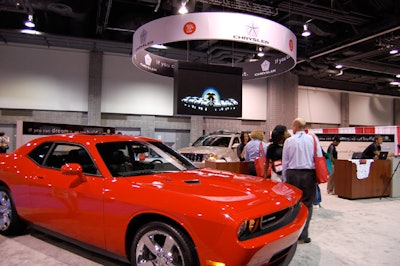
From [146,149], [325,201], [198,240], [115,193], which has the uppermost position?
[146,149]

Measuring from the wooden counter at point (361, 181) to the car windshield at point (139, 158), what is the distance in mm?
4930

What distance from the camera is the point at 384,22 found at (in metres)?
9.88

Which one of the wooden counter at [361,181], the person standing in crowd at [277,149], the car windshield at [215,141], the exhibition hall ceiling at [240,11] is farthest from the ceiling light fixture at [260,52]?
the person standing in crowd at [277,149]

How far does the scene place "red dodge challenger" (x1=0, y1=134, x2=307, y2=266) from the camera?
7.17ft

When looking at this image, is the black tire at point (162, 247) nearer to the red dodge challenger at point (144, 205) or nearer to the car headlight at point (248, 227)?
the red dodge challenger at point (144, 205)

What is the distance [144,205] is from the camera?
97.8 inches

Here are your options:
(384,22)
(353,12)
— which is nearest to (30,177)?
(353,12)

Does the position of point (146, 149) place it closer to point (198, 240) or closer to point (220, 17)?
point (198, 240)

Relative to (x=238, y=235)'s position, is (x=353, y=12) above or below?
above

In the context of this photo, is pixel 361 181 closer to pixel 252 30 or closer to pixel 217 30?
pixel 252 30

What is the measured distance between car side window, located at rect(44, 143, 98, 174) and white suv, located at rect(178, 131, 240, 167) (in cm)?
455

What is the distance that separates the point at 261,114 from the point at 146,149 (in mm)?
14537

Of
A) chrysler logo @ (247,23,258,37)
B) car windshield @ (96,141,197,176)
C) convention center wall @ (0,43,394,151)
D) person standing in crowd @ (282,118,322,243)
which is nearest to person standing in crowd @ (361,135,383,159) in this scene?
chrysler logo @ (247,23,258,37)

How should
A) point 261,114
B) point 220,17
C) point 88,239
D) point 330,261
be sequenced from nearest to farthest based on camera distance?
point 88,239 < point 330,261 < point 220,17 < point 261,114
